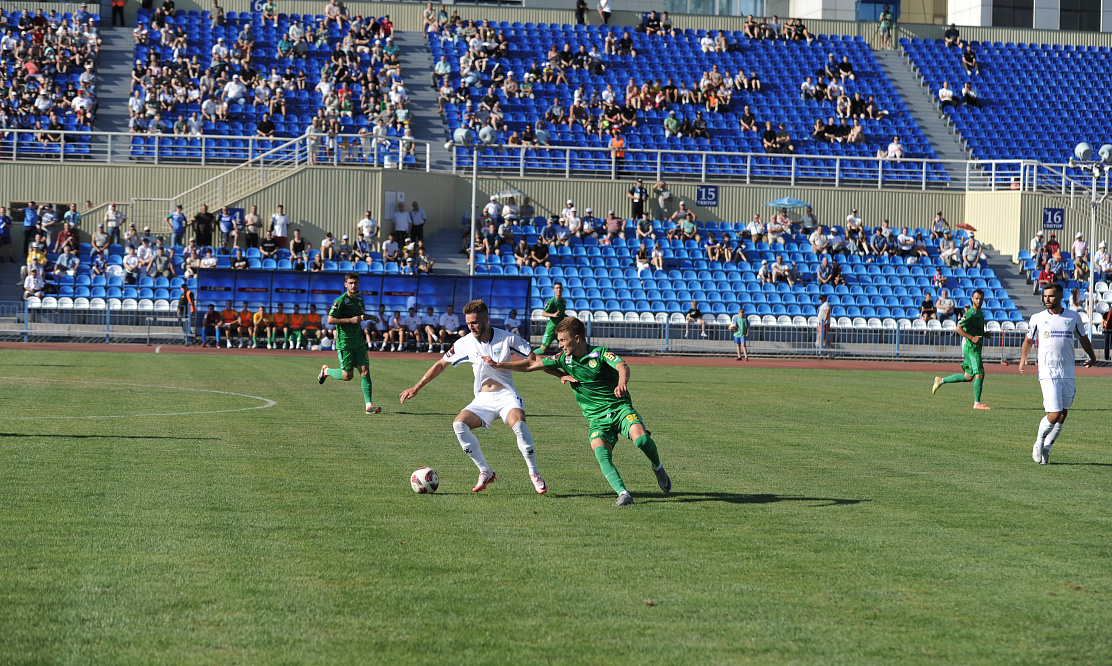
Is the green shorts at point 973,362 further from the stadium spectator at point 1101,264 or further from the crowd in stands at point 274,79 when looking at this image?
the crowd in stands at point 274,79

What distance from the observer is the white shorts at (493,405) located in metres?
10.8

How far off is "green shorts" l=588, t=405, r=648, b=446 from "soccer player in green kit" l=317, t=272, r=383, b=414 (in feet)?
25.3

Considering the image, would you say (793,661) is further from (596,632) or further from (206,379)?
(206,379)

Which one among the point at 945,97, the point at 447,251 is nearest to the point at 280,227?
the point at 447,251

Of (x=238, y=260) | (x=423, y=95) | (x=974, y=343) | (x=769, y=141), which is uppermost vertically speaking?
(x=423, y=95)

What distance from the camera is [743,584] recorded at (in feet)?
24.4

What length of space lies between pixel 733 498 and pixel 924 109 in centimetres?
4461

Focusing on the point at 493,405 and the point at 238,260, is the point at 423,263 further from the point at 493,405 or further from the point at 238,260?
the point at 493,405

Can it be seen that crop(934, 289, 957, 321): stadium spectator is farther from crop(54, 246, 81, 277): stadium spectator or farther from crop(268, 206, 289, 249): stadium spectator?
crop(54, 246, 81, 277): stadium spectator

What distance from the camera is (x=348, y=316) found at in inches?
723

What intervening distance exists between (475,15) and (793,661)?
170ft

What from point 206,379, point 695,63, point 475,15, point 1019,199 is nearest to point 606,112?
point 695,63

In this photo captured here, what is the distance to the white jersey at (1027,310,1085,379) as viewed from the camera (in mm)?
13703

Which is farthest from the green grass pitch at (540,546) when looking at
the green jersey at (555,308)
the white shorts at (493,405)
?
the green jersey at (555,308)
